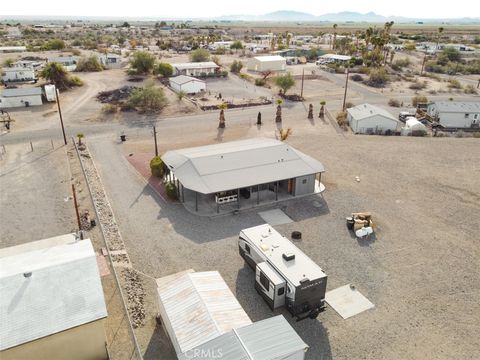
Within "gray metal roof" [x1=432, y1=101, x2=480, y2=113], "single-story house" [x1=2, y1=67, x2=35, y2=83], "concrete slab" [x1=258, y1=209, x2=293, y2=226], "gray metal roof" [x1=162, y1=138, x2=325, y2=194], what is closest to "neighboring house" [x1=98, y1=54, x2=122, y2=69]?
"single-story house" [x1=2, y1=67, x2=35, y2=83]

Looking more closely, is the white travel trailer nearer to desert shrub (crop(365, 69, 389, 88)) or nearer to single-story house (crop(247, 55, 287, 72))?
desert shrub (crop(365, 69, 389, 88))

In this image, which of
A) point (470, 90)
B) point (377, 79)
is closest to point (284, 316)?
point (377, 79)

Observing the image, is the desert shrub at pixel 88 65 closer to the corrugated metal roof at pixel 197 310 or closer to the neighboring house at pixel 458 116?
the neighboring house at pixel 458 116

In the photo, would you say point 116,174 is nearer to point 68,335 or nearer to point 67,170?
point 67,170

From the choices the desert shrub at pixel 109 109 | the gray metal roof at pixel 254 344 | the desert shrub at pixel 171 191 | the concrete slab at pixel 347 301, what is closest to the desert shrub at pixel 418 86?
the desert shrub at pixel 109 109

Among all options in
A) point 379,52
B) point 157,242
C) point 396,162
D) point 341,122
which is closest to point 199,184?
point 157,242
